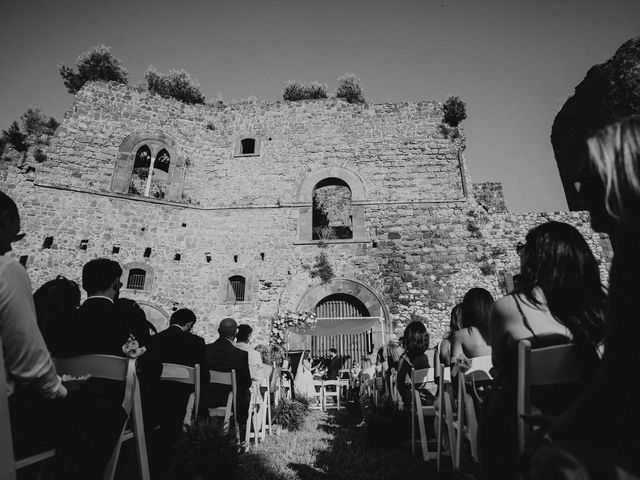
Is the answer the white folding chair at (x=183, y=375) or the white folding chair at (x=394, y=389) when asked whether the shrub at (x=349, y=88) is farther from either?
the white folding chair at (x=183, y=375)

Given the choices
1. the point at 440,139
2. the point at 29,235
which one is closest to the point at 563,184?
the point at 440,139

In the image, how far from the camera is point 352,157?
512 inches

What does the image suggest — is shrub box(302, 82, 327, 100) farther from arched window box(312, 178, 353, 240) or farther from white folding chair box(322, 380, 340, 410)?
white folding chair box(322, 380, 340, 410)

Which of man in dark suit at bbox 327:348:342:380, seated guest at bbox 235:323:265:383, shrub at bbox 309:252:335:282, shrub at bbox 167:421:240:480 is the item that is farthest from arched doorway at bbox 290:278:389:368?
shrub at bbox 167:421:240:480

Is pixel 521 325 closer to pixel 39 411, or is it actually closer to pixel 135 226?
pixel 39 411

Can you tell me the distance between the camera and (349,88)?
46.9 ft

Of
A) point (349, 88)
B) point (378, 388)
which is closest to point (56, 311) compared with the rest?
point (378, 388)

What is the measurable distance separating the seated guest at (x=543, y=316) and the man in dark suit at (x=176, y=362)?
8.58 feet

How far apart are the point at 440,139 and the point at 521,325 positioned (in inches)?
483

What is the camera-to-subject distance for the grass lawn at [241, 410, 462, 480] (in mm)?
3723

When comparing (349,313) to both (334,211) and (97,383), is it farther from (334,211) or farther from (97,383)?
(97,383)

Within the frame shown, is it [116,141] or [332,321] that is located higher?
[116,141]

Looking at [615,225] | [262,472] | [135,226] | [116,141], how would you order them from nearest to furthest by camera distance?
1. [615,225]
2. [262,472]
3. [135,226]
4. [116,141]

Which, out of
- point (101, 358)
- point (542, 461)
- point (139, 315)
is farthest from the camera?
point (139, 315)
